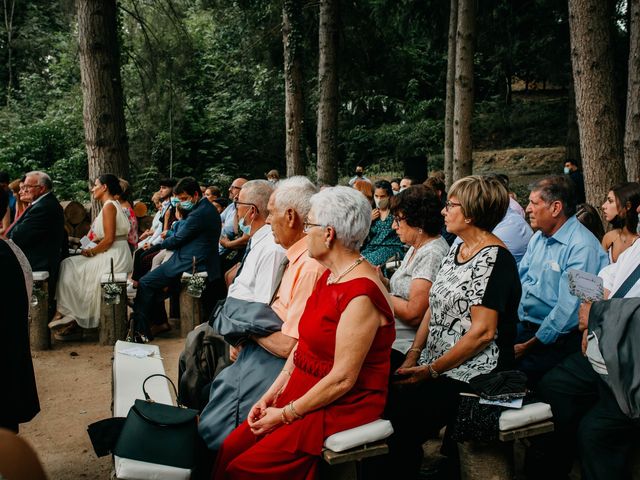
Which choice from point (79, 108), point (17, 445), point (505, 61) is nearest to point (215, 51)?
point (79, 108)

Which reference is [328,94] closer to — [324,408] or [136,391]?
[136,391]

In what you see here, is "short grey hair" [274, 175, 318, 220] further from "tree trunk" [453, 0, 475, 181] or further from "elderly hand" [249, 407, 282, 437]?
"tree trunk" [453, 0, 475, 181]

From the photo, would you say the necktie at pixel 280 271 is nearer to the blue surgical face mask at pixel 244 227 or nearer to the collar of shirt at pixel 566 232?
the blue surgical face mask at pixel 244 227

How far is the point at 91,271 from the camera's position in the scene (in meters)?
7.32

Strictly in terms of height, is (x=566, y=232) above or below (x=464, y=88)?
below

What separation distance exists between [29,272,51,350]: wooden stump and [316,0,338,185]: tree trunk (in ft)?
20.0

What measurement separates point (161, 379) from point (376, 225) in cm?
347

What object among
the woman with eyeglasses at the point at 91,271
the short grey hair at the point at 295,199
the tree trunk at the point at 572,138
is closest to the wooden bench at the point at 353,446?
the short grey hair at the point at 295,199

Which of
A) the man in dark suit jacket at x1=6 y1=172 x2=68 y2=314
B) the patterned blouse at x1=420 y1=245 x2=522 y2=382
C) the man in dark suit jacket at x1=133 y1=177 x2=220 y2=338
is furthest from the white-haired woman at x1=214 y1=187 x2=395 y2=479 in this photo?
the man in dark suit jacket at x1=6 y1=172 x2=68 y2=314

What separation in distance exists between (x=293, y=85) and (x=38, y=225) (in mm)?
7793

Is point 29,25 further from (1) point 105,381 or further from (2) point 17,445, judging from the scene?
(2) point 17,445

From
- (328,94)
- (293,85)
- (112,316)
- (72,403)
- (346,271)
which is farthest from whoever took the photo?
(293,85)

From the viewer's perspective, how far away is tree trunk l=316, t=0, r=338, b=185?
11664 mm

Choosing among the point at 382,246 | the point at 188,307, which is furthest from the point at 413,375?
the point at 188,307
